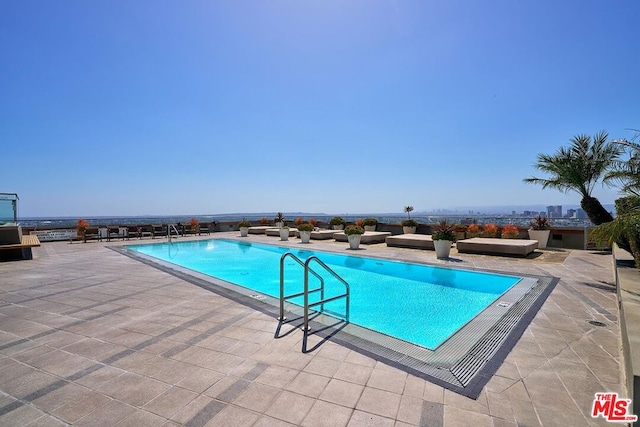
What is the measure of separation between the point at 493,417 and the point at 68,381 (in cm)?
330

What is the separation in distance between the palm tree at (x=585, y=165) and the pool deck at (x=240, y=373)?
15.0 feet

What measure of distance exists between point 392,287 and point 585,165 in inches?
275

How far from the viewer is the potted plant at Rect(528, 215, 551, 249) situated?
412 inches

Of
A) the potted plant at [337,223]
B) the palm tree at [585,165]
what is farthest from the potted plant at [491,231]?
the potted plant at [337,223]

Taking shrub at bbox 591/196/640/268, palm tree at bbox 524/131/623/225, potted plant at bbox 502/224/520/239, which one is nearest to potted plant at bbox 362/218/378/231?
potted plant at bbox 502/224/520/239

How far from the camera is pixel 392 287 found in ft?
21.0

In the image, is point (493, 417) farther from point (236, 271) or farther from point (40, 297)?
point (236, 271)

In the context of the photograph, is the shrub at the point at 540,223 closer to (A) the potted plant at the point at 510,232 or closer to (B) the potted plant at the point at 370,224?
(A) the potted plant at the point at 510,232

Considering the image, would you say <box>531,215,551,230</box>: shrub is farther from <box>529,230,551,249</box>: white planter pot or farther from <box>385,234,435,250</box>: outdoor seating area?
<box>385,234,435,250</box>: outdoor seating area

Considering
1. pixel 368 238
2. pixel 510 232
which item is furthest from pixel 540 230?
pixel 368 238

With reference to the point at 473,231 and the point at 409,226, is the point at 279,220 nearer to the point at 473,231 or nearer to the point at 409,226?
the point at 409,226

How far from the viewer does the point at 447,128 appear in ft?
46.2

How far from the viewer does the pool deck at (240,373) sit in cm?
199

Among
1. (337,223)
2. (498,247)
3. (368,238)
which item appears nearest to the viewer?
(498,247)
